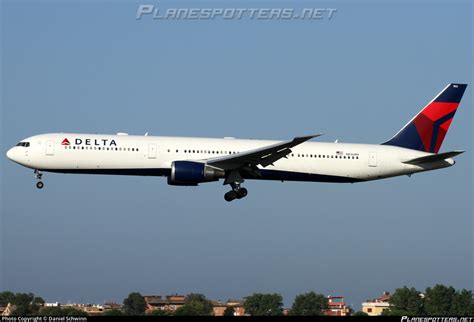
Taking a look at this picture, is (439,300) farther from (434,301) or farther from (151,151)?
(151,151)

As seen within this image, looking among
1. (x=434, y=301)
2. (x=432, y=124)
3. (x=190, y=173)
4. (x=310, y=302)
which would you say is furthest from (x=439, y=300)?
(x=190, y=173)

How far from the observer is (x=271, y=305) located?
65.8 m

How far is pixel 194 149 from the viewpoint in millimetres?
58562

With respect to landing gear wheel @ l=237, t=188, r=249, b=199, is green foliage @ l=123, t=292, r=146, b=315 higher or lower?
lower

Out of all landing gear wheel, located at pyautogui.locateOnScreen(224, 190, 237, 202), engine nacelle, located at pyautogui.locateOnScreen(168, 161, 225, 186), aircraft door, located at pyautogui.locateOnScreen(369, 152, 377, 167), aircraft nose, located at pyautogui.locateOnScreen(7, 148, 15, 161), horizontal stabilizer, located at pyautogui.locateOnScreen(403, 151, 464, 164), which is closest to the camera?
engine nacelle, located at pyautogui.locateOnScreen(168, 161, 225, 186)

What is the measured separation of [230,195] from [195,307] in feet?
23.1

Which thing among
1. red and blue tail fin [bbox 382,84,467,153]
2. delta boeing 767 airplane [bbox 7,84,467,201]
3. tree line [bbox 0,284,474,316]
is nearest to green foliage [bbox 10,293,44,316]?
tree line [bbox 0,284,474,316]

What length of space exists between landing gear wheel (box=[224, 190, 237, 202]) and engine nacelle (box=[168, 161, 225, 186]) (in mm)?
3044

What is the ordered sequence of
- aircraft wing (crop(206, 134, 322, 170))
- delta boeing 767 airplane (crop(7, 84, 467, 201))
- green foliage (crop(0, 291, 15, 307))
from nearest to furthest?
aircraft wing (crop(206, 134, 322, 170))
delta boeing 767 airplane (crop(7, 84, 467, 201))
green foliage (crop(0, 291, 15, 307))

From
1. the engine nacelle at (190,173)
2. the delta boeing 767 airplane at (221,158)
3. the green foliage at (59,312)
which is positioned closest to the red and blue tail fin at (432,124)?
the delta boeing 767 airplane at (221,158)

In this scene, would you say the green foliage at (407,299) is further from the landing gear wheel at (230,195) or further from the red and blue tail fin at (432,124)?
the landing gear wheel at (230,195)

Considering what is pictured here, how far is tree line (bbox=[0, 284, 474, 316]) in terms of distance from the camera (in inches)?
2227

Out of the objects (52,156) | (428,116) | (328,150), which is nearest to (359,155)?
(328,150)

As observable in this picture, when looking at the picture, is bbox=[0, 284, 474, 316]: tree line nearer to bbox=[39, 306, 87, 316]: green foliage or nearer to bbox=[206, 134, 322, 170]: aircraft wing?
bbox=[39, 306, 87, 316]: green foliage
